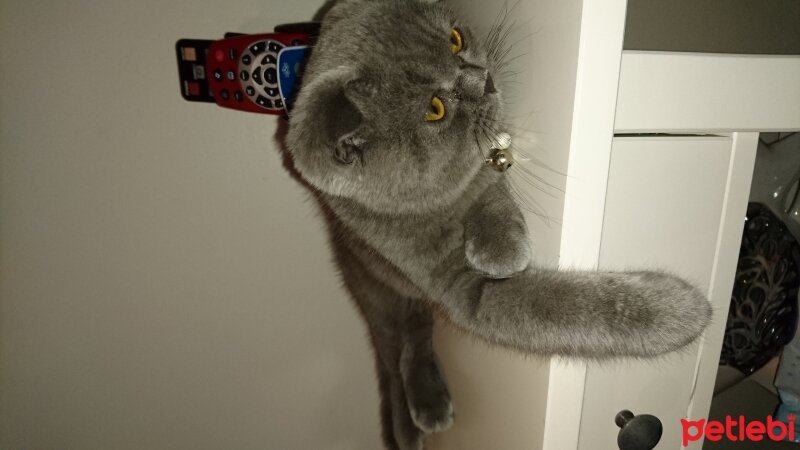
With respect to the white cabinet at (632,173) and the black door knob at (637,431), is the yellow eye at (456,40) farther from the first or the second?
the black door knob at (637,431)

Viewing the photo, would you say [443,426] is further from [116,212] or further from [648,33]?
[116,212]

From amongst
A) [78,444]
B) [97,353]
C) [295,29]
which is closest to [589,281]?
[295,29]

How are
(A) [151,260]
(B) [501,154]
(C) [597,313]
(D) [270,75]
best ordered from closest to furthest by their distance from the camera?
(C) [597,313] → (B) [501,154] → (D) [270,75] → (A) [151,260]

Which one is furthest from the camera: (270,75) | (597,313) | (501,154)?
(270,75)

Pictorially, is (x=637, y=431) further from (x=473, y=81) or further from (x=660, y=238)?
(x=473, y=81)

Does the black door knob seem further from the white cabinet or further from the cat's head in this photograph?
the cat's head

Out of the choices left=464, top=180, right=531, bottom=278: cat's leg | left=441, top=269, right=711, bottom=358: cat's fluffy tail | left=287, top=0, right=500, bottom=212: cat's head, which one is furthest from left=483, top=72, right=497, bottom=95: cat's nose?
left=441, top=269, right=711, bottom=358: cat's fluffy tail

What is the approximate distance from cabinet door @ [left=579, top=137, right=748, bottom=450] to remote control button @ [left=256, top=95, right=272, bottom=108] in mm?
564

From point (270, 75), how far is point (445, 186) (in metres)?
0.41

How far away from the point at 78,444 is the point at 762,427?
1.29m

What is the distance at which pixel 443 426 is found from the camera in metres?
0.78

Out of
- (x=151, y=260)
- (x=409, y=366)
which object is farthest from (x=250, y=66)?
(x=409, y=366)

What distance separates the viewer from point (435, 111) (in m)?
0.56

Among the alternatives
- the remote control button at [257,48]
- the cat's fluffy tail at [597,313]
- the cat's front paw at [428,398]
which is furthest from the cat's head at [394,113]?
the cat's front paw at [428,398]
